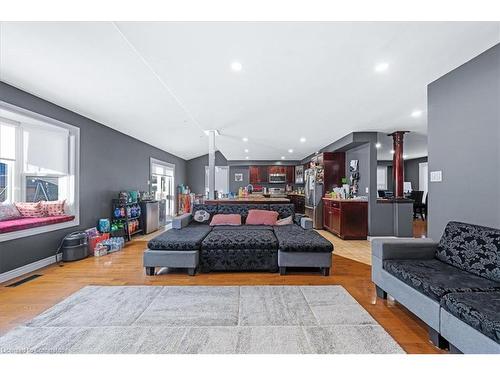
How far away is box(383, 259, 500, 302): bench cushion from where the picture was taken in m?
1.73

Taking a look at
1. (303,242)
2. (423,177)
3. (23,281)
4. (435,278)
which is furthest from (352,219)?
(423,177)

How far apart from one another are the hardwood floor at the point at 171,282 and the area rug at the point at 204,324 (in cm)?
16

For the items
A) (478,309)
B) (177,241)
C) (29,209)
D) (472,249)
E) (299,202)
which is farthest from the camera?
(299,202)

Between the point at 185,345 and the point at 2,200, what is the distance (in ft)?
12.2

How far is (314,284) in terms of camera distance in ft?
9.40

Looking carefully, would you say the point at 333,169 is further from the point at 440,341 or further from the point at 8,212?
the point at 8,212

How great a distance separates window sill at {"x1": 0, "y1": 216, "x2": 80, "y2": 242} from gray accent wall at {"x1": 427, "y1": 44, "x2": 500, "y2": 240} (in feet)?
17.8

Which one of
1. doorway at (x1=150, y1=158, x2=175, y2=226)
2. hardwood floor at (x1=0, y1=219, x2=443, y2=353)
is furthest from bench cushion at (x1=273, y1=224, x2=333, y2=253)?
doorway at (x1=150, y1=158, x2=175, y2=226)

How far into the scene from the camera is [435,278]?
1.88 meters

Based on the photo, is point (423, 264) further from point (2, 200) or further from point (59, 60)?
point (2, 200)

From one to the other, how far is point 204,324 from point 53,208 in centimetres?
349

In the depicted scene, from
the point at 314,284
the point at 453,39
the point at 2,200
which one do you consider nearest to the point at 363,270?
the point at 314,284

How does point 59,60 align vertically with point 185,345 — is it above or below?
above

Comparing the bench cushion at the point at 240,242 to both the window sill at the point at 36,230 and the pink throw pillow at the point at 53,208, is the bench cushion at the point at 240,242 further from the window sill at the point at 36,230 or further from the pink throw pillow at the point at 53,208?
the pink throw pillow at the point at 53,208
